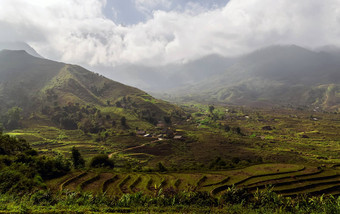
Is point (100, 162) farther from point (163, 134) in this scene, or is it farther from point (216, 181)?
point (163, 134)

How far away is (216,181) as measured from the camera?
6462cm

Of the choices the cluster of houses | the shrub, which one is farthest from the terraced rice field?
the cluster of houses

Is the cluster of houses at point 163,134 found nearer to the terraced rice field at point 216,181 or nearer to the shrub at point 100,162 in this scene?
the shrub at point 100,162

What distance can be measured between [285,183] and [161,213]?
49.9 m

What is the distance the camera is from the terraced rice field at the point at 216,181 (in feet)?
190

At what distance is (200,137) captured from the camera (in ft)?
551

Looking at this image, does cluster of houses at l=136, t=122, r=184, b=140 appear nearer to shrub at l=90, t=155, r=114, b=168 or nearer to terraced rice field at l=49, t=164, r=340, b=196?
shrub at l=90, t=155, r=114, b=168

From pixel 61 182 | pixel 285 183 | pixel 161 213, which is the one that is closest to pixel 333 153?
pixel 285 183

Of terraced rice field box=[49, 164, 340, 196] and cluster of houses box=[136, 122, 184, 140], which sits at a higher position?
cluster of houses box=[136, 122, 184, 140]

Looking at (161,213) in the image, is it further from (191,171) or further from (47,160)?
(47,160)

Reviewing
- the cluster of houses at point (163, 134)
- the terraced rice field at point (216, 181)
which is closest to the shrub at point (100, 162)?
the terraced rice field at point (216, 181)

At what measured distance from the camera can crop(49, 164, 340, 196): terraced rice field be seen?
5778 cm

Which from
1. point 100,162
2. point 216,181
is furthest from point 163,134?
point 216,181

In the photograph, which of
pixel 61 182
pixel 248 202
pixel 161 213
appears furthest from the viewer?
pixel 61 182
